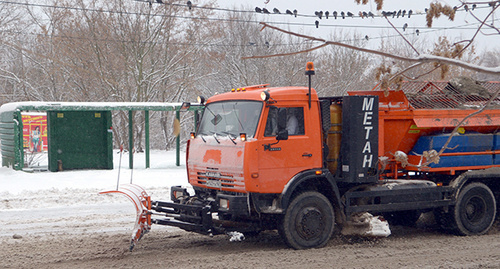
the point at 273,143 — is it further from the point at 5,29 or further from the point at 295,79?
the point at 5,29

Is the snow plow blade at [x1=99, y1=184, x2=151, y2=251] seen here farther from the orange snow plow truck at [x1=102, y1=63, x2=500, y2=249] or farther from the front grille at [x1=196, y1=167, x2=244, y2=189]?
the front grille at [x1=196, y1=167, x2=244, y2=189]

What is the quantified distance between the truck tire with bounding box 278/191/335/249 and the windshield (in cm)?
134

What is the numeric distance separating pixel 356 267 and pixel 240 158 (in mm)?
2233

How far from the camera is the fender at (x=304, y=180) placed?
803 cm

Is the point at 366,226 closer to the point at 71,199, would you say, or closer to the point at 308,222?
the point at 308,222

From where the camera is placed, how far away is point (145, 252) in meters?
8.30

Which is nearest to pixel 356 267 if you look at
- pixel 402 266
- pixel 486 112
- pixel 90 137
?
pixel 402 266

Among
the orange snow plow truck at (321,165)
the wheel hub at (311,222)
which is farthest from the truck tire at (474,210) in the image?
the wheel hub at (311,222)

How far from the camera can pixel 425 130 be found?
9445 mm

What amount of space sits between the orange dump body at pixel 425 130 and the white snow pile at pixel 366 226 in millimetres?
924

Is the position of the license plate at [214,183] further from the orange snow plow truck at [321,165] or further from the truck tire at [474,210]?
the truck tire at [474,210]

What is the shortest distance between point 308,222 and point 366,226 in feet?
4.18

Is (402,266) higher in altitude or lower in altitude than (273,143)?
lower

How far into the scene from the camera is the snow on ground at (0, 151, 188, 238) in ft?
34.5
